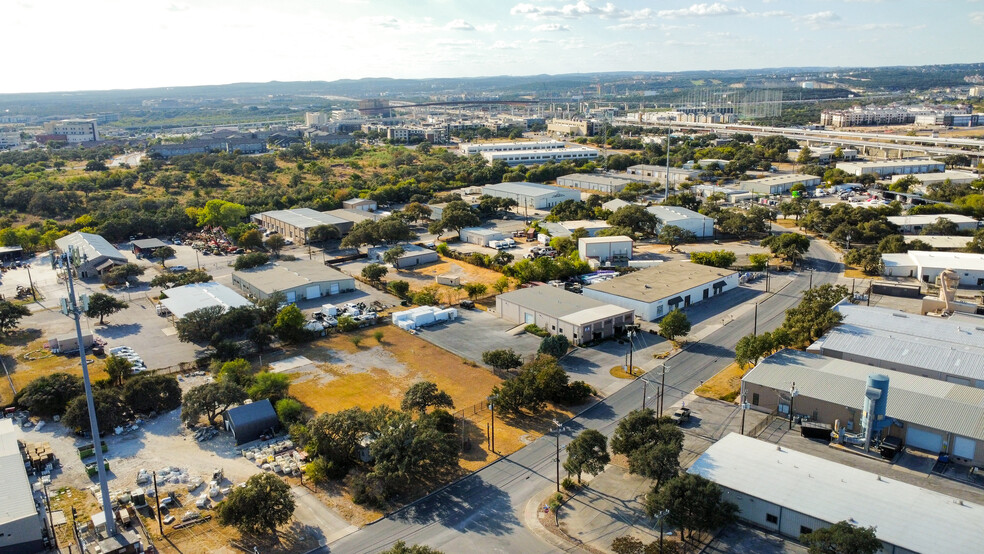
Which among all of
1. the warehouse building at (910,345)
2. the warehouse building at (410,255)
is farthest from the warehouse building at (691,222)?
the warehouse building at (910,345)

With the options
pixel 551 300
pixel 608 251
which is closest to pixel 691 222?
pixel 608 251

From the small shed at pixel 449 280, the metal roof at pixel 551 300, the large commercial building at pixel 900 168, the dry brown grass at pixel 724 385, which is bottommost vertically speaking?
the dry brown grass at pixel 724 385

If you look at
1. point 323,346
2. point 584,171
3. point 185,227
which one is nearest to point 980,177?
point 584,171

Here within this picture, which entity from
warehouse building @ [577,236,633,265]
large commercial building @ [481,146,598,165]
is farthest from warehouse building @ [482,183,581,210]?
large commercial building @ [481,146,598,165]

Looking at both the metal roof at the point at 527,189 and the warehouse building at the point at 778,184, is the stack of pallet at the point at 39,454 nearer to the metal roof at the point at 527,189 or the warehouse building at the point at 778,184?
the metal roof at the point at 527,189

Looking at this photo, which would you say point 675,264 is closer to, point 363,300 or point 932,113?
point 363,300

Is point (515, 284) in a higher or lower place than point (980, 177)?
lower
